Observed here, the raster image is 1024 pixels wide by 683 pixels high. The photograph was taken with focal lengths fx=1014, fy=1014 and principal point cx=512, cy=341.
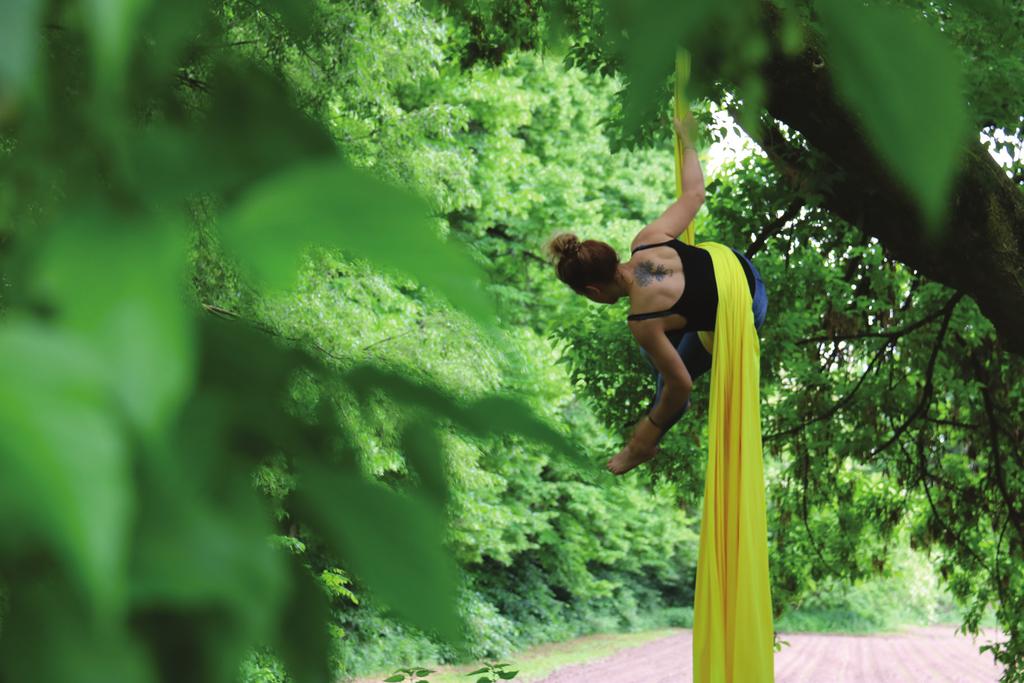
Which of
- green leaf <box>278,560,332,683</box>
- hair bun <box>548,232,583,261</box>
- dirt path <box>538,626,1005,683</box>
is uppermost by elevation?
hair bun <box>548,232,583,261</box>

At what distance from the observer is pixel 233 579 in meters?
0.30

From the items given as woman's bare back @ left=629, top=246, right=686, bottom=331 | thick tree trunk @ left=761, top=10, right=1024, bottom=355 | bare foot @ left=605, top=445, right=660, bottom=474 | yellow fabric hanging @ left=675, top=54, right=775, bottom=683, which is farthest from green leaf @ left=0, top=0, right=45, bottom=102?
thick tree trunk @ left=761, top=10, right=1024, bottom=355

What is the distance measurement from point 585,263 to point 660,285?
20 centimetres

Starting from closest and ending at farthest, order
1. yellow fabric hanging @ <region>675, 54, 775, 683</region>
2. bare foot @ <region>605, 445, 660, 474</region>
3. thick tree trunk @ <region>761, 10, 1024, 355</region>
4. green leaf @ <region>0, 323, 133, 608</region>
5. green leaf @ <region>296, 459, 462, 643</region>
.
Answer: green leaf @ <region>0, 323, 133, 608</region> < green leaf @ <region>296, 459, 462, 643</region> < yellow fabric hanging @ <region>675, 54, 775, 683</region> < bare foot @ <region>605, 445, 660, 474</region> < thick tree trunk @ <region>761, 10, 1024, 355</region>

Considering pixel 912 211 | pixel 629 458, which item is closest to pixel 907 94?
pixel 629 458

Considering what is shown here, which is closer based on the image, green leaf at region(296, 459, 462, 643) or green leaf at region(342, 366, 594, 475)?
green leaf at region(296, 459, 462, 643)

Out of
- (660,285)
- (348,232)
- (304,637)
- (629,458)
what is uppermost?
(660,285)

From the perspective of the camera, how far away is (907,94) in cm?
30

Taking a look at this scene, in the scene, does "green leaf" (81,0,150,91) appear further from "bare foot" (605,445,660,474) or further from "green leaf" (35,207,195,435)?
"bare foot" (605,445,660,474)

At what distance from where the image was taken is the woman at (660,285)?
102 inches

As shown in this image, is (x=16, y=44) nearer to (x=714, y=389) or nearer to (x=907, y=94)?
(x=907, y=94)

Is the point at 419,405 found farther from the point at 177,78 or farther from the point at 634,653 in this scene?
the point at 634,653

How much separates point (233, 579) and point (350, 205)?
0.12 metres

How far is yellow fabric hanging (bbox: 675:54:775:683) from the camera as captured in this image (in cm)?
244
